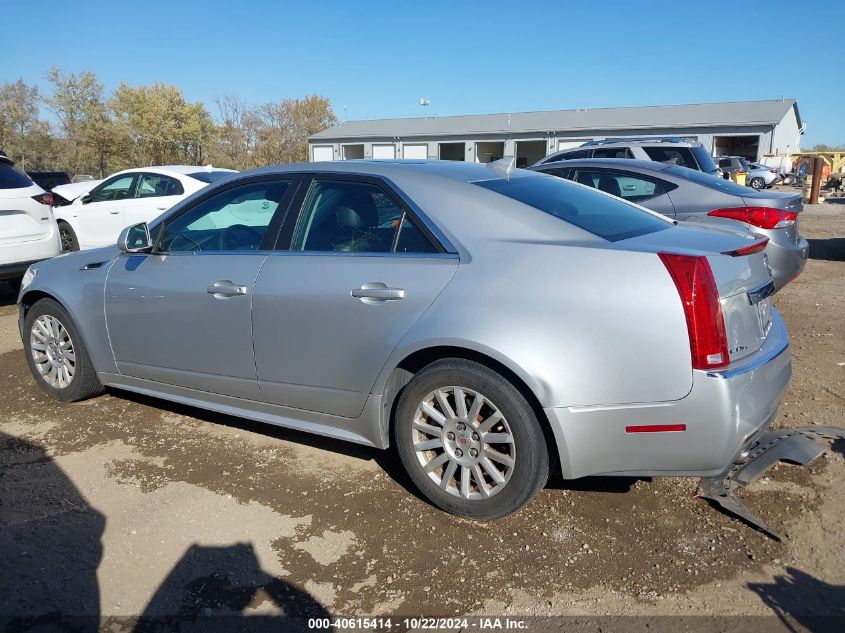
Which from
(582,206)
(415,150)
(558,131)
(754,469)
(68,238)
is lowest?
(754,469)

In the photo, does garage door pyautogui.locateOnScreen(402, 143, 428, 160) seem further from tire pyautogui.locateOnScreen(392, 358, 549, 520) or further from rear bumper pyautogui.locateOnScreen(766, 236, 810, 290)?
tire pyautogui.locateOnScreen(392, 358, 549, 520)

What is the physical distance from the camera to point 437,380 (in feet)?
10.4

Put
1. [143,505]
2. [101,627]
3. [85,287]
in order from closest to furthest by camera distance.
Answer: [101,627] < [143,505] < [85,287]

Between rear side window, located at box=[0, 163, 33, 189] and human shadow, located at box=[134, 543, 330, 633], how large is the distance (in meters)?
6.34

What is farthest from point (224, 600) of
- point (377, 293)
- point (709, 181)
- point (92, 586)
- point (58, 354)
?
point (709, 181)

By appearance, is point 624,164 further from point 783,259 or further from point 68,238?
point 68,238

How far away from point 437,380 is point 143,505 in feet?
5.47

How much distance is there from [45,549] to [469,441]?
78.3 inches

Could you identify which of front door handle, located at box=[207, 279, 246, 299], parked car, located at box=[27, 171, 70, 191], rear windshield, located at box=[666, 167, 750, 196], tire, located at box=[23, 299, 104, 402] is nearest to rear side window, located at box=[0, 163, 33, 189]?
tire, located at box=[23, 299, 104, 402]

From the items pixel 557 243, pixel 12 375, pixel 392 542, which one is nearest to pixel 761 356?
pixel 557 243

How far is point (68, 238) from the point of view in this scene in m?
11.0

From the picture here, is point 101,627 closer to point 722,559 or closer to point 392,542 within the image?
point 392,542

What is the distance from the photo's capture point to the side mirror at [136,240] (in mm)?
4273

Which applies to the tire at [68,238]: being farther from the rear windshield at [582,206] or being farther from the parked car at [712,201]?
the rear windshield at [582,206]
